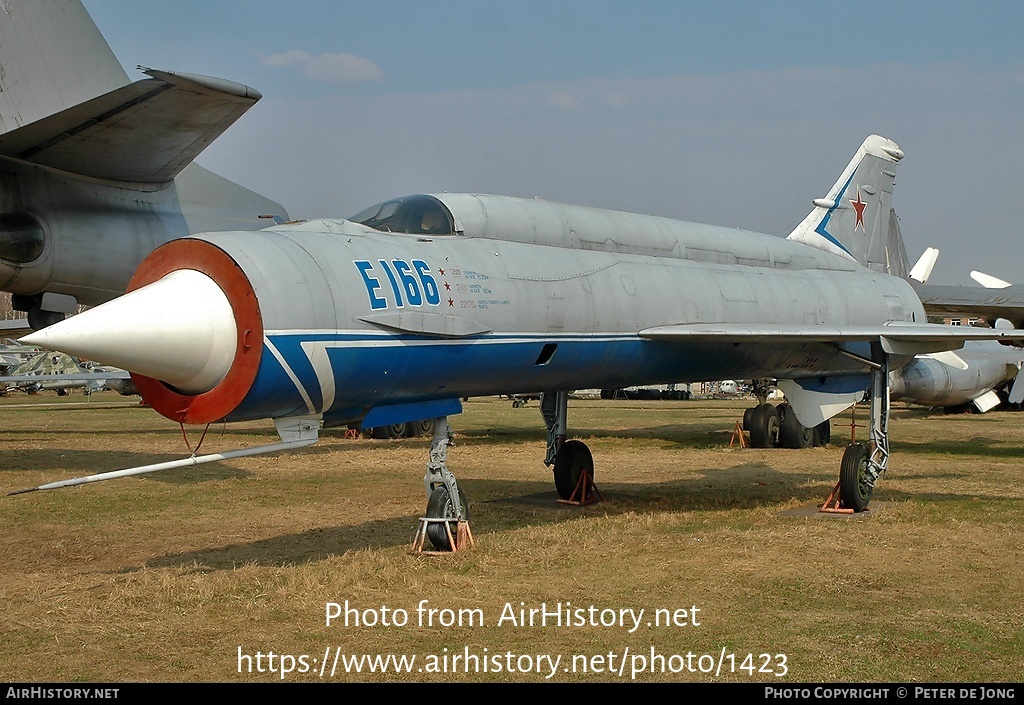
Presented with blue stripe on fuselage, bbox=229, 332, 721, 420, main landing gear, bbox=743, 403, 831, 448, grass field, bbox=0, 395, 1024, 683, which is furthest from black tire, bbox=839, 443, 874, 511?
main landing gear, bbox=743, 403, 831, 448

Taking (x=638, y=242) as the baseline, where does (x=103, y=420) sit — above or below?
below

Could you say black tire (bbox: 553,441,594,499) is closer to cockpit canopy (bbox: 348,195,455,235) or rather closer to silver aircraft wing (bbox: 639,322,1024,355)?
silver aircraft wing (bbox: 639,322,1024,355)

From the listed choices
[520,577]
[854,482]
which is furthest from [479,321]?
[854,482]

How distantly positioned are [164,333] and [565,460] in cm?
661

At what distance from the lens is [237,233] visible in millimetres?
7711

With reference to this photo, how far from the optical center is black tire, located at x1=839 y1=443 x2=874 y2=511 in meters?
11.4

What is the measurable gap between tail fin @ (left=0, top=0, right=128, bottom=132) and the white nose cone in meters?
6.65

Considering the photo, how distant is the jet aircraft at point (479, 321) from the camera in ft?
23.4

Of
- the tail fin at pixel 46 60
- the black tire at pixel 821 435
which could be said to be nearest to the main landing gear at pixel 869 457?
the black tire at pixel 821 435

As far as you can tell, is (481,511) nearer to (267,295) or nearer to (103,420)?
(267,295)

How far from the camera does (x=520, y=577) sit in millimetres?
8000

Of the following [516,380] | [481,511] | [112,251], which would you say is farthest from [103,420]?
[516,380]
